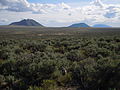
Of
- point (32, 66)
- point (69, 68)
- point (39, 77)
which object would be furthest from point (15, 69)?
point (69, 68)

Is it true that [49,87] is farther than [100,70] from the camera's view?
No

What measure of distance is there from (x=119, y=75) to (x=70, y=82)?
2.17m

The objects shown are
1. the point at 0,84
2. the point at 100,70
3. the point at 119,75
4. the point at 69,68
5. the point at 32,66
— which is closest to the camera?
the point at 119,75

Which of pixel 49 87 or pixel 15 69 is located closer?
pixel 49 87

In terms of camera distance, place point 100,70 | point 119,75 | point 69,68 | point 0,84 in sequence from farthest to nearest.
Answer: point 69,68 < point 0,84 < point 100,70 < point 119,75

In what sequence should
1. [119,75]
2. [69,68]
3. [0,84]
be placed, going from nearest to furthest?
[119,75]
[0,84]
[69,68]

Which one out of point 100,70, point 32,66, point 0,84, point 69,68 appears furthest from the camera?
point 69,68

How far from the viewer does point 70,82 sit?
6965mm

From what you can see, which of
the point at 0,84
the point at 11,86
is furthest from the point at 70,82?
the point at 0,84

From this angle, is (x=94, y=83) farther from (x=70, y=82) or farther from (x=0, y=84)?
(x=0, y=84)

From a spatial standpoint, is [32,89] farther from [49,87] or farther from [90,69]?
[90,69]

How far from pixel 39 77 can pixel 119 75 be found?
3532mm

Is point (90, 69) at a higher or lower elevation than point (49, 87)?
higher

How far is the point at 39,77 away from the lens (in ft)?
24.0
